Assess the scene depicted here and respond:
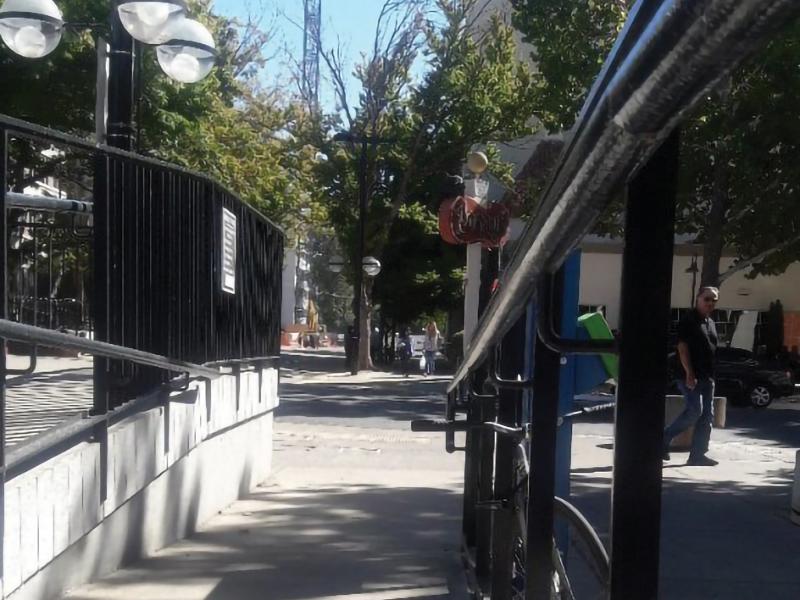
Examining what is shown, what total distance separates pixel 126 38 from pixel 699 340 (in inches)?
220

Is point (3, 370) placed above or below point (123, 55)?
below

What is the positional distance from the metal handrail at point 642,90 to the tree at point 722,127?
18.4m

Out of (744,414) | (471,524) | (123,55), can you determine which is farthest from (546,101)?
(471,524)

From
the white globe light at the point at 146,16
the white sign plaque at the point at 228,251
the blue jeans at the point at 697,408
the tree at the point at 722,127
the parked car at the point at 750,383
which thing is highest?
the tree at the point at 722,127

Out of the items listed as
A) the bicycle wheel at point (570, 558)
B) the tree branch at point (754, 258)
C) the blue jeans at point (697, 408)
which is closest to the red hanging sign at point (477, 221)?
the blue jeans at point (697, 408)

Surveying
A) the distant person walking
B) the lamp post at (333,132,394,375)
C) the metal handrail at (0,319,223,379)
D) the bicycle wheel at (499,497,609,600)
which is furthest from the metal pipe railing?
the lamp post at (333,132,394,375)

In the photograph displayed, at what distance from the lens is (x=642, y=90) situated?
46.2 inches

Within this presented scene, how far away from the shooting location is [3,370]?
8.68 feet

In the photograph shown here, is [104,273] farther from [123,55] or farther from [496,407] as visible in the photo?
[123,55]

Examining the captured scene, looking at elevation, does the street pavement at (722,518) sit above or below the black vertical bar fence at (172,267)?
below

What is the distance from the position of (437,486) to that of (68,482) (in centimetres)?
542

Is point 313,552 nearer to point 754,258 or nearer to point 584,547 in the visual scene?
point 584,547

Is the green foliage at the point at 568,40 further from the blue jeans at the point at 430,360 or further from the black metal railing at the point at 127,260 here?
the black metal railing at the point at 127,260

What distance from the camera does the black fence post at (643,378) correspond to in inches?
63.3
